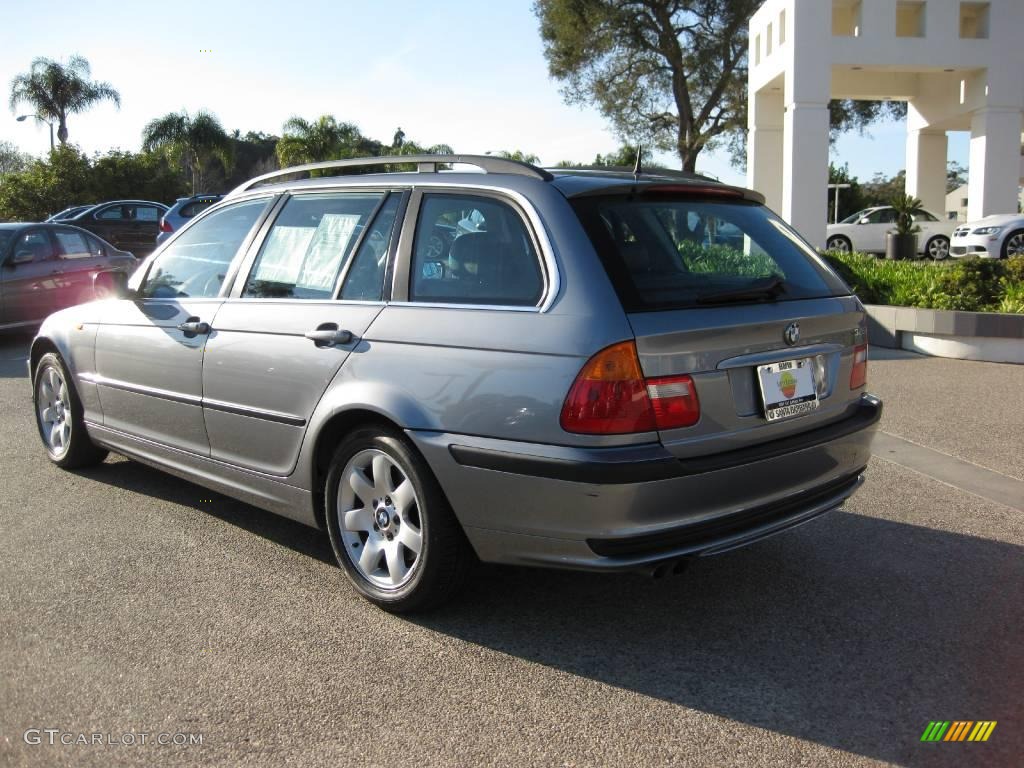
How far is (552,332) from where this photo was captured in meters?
3.17

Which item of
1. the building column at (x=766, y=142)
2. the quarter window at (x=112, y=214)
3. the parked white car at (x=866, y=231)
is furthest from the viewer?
the building column at (x=766, y=142)

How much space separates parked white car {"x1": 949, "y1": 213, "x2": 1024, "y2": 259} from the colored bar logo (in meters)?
17.0

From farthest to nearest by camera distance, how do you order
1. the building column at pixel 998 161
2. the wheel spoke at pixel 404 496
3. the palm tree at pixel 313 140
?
the palm tree at pixel 313 140 < the building column at pixel 998 161 < the wheel spoke at pixel 404 496

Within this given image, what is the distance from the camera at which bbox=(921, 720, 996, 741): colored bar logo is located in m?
2.80

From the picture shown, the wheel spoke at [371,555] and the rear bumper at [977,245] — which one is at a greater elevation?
the rear bumper at [977,245]

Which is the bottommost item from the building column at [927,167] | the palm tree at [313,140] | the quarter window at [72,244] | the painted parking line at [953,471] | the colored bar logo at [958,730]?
the colored bar logo at [958,730]

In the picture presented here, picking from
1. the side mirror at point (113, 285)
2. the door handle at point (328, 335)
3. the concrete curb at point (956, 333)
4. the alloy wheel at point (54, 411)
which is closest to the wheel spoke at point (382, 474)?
the door handle at point (328, 335)

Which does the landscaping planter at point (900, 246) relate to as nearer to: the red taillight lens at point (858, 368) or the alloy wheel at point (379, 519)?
the red taillight lens at point (858, 368)

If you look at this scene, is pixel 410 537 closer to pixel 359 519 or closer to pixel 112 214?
pixel 359 519

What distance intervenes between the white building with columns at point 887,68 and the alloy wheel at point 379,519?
18.4 metres

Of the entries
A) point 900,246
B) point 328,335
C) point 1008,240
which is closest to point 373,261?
point 328,335

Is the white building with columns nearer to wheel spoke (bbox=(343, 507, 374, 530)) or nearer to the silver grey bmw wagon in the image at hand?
the silver grey bmw wagon

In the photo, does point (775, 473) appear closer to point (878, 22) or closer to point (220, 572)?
point (220, 572)

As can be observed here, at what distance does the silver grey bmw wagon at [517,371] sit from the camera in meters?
3.13
